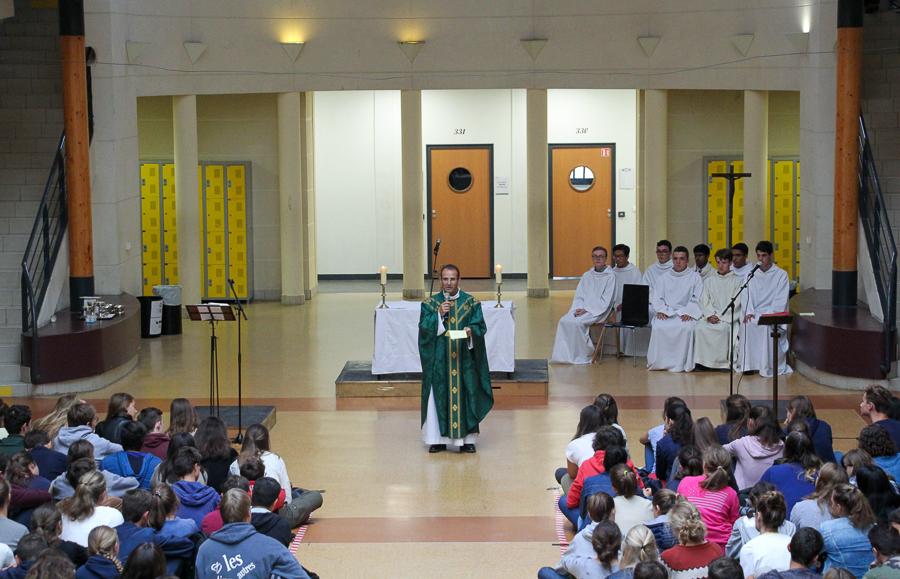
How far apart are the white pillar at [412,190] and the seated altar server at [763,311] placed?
6.61 metres

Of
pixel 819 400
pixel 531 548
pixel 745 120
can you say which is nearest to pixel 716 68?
pixel 745 120

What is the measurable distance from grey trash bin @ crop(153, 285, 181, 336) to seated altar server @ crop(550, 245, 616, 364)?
550 centimetres

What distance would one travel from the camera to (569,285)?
23.3 m

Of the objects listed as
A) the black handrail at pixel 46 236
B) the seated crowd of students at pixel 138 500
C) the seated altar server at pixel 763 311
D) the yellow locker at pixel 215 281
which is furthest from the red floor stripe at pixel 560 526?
the yellow locker at pixel 215 281

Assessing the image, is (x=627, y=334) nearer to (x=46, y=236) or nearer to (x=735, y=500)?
(x=46, y=236)

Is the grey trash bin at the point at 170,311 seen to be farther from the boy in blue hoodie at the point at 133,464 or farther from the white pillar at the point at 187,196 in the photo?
the boy in blue hoodie at the point at 133,464

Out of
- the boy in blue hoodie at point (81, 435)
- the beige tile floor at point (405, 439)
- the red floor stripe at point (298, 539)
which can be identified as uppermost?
the boy in blue hoodie at point (81, 435)

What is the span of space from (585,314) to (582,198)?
24.9 feet

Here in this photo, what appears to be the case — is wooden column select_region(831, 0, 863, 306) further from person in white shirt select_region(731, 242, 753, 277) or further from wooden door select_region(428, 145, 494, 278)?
wooden door select_region(428, 145, 494, 278)

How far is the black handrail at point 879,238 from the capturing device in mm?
14078

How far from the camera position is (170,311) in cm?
1881

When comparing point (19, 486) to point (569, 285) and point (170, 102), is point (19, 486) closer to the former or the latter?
point (170, 102)

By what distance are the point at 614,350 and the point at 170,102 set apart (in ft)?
28.5

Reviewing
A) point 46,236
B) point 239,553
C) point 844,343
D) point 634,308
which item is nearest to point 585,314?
point 634,308
